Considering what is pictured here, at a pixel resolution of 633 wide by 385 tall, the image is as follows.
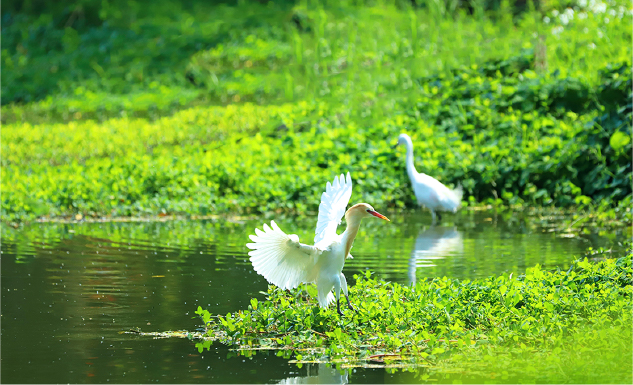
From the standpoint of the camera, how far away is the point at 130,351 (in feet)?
18.7

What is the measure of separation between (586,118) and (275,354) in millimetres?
9122

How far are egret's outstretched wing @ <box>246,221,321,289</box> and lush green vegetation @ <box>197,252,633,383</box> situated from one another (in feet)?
0.70

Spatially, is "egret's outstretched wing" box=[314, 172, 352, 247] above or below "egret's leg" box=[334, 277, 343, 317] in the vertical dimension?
above

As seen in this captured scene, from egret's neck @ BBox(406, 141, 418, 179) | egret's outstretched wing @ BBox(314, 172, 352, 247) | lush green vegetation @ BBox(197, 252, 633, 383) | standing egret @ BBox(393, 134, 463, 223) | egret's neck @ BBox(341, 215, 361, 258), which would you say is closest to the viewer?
lush green vegetation @ BBox(197, 252, 633, 383)

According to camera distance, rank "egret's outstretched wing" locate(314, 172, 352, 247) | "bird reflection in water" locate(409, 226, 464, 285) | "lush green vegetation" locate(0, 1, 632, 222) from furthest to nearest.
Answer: "lush green vegetation" locate(0, 1, 632, 222) < "bird reflection in water" locate(409, 226, 464, 285) < "egret's outstretched wing" locate(314, 172, 352, 247)

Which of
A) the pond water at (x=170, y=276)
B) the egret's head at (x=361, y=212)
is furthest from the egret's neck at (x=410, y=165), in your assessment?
the egret's head at (x=361, y=212)

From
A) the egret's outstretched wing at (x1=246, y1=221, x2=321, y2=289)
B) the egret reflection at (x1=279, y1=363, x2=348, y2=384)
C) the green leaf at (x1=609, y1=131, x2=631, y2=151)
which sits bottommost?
the egret reflection at (x1=279, y1=363, x2=348, y2=384)

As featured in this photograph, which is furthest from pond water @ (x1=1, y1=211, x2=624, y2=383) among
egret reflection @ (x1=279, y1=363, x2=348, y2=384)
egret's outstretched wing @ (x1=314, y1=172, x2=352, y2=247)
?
egret's outstretched wing @ (x1=314, y1=172, x2=352, y2=247)

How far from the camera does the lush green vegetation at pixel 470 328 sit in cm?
526

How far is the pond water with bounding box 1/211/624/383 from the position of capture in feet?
17.5

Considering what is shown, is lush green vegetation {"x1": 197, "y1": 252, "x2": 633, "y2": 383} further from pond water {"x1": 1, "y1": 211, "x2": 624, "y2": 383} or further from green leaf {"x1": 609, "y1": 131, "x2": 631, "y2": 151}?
green leaf {"x1": 609, "y1": 131, "x2": 631, "y2": 151}

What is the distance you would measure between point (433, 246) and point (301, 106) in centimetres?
677

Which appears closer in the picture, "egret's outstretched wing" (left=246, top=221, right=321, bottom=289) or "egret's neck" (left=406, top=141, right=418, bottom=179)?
"egret's outstretched wing" (left=246, top=221, right=321, bottom=289)

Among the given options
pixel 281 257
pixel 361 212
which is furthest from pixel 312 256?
pixel 361 212
